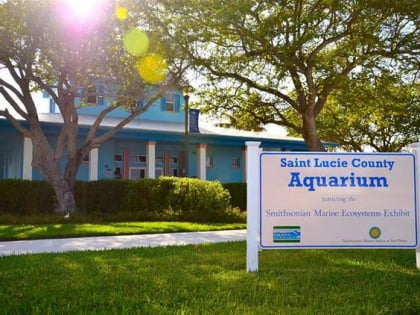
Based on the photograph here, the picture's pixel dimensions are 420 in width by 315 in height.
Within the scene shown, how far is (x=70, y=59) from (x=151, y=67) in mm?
2993

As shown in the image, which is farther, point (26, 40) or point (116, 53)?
point (116, 53)

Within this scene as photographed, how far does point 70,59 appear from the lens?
16.5 metres

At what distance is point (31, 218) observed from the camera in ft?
51.3


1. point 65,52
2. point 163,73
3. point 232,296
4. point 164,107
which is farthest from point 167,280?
point 164,107

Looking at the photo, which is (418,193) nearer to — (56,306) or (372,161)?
(372,161)

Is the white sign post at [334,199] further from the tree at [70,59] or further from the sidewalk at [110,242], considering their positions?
the tree at [70,59]

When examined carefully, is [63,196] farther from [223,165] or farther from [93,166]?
[223,165]

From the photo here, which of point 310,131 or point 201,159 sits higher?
point 310,131

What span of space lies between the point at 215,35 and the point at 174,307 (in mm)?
13435

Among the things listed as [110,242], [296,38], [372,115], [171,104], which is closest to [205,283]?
[110,242]

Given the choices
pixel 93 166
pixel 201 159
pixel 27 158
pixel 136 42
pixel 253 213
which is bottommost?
pixel 253 213

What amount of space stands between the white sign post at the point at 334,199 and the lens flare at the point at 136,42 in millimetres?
11252

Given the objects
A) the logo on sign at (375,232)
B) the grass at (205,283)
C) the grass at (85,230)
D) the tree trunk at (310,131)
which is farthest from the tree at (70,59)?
the logo on sign at (375,232)

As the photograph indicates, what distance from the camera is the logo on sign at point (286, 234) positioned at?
7055mm
